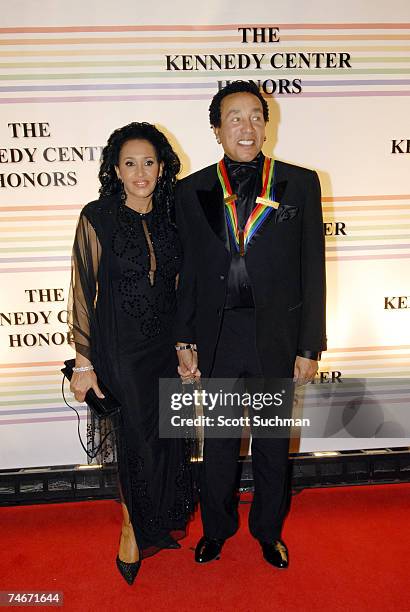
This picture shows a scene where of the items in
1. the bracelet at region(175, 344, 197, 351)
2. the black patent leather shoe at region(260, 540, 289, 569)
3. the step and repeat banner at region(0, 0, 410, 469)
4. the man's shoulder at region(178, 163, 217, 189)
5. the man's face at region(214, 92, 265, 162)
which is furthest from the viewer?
the step and repeat banner at region(0, 0, 410, 469)

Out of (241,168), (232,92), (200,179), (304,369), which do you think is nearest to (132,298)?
(200,179)

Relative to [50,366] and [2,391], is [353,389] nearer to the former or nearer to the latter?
[50,366]

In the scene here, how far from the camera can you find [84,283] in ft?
6.80

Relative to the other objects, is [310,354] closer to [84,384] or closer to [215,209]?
[215,209]

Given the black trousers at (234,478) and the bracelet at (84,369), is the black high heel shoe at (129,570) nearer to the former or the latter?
the black trousers at (234,478)

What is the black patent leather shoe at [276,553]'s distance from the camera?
92.7 inches

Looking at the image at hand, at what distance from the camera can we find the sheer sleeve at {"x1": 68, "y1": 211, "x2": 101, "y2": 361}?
80.5 inches

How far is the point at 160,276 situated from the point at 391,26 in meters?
1.83

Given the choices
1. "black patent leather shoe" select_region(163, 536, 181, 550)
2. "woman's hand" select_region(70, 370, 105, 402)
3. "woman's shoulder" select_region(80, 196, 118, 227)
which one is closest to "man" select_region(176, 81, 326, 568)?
"woman's shoulder" select_region(80, 196, 118, 227)

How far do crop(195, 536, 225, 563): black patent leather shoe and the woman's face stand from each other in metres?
1.52

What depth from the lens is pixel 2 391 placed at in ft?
9.75

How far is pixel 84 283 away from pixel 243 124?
833mm

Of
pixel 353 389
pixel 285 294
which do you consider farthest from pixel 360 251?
pixel 285 294

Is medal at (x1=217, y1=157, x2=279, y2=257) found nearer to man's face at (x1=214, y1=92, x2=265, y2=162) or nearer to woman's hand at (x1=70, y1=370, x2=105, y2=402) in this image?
man's face at (x1=214, y1=92, x2=265, y2=162)
